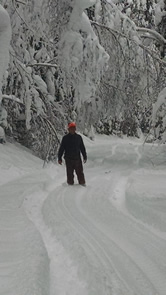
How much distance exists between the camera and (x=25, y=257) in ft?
12.9

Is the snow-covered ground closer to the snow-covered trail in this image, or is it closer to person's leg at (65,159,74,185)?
the snow-covered trail

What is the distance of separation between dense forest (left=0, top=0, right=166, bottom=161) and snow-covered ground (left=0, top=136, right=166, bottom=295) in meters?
2.12

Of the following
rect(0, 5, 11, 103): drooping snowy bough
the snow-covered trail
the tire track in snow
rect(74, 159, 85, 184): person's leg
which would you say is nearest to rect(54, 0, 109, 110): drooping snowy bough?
rect(0, 5, 11, 103): drooping snowy bough

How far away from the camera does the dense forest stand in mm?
6676

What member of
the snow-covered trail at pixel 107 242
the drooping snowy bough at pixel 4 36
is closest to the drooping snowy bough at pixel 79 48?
the drooping snowy bough at pixel 4 36

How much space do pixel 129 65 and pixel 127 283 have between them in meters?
7.68

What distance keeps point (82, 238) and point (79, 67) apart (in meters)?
3.85

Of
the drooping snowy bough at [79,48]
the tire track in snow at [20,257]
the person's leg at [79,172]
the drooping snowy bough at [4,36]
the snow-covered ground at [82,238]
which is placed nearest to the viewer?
the tire track in snow at [20,257]

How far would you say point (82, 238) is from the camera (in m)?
4.87

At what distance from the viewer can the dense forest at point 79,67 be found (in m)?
6.68

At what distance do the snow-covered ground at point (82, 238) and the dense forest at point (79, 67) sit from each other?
2.12 metres

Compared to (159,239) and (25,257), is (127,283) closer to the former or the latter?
(25,257)

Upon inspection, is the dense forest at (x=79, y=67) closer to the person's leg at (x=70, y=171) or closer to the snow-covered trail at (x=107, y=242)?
the person's leg at (x=70, y=171)

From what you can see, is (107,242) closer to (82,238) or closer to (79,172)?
(82,238)
